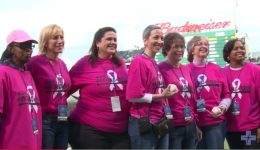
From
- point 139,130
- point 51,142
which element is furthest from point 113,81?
point 51,142

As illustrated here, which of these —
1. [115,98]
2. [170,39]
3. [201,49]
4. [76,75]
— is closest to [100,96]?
[115,98]

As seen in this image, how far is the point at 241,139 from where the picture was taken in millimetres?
3834

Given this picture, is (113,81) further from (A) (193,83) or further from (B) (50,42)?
(A) (193,83)

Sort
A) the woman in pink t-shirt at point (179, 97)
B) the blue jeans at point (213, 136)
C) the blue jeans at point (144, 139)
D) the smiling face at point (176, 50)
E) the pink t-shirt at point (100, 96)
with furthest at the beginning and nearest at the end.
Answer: the blue jeans at point (213, 136)
the smiling face at point (176, 50)
the woman in pink t-shirt at point (179, 97)
the pink t-shirt at point (100, 96)
the blue jeans at point (144, 139)

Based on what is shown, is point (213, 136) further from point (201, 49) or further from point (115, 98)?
point (115, 98)

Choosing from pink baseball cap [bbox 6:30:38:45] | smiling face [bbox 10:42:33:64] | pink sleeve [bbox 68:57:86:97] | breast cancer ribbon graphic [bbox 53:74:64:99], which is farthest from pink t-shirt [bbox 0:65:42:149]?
pink sleeve [bbox 68:57:86:97]

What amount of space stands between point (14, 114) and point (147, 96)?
3.94ft

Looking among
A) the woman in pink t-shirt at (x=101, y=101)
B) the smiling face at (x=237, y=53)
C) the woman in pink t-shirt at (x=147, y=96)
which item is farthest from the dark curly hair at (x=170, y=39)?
the smiling face at (x=237, y=53)

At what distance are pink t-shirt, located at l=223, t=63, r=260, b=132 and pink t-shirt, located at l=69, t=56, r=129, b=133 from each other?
1514 millimetres

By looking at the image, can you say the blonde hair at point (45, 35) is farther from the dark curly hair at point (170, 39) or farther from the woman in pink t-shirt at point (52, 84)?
the dark curly hair at point (170, 39)

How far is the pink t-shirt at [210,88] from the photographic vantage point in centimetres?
360

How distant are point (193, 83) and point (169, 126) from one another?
0.83m

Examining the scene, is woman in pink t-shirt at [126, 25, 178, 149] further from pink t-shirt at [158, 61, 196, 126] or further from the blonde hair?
the blonde hair

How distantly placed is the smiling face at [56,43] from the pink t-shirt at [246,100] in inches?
86.6
